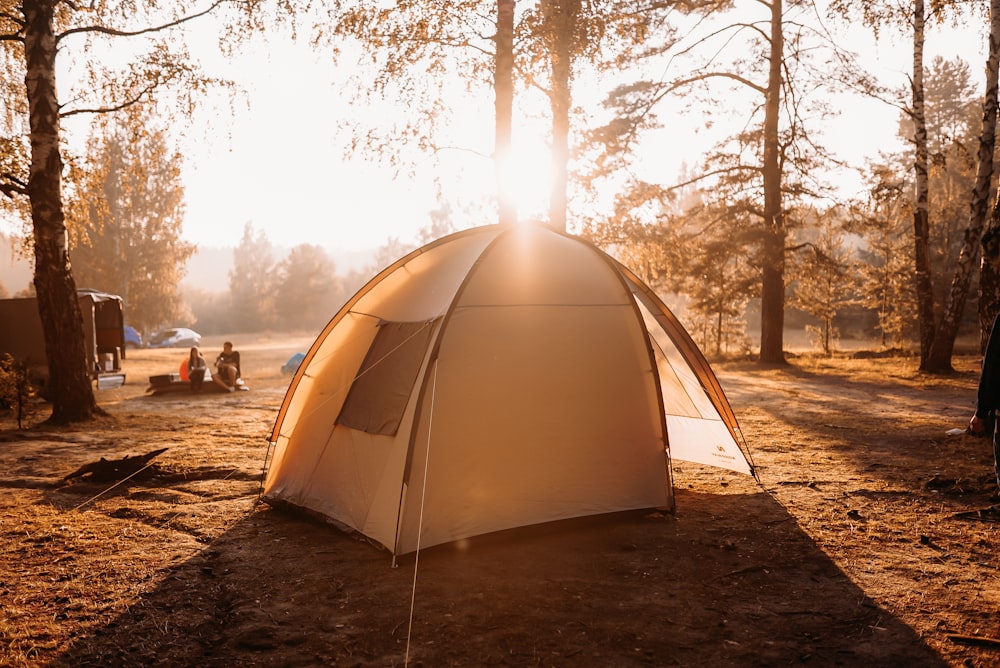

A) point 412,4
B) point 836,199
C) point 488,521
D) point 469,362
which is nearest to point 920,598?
point 488,521

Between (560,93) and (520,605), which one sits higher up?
(560,93)

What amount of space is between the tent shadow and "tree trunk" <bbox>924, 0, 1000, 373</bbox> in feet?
22.7

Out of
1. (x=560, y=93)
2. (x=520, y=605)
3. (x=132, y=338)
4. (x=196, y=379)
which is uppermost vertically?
(x=560, y=93)

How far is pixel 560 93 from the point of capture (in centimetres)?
1193

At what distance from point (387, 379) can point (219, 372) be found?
41.4 ft

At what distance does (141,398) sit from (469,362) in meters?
12.9

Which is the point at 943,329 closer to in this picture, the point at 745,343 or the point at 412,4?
the point at 745,343

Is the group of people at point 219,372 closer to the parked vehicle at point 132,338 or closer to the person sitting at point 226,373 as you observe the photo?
the person sitting at point 226,373

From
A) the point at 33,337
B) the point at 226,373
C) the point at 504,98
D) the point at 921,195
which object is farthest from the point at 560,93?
the point at 33,337

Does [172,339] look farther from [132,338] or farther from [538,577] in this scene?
[538,577]

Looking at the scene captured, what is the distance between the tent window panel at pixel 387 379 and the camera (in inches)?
213

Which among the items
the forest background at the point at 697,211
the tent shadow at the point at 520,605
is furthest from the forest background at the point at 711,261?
the tent shadow at the point at 520,605

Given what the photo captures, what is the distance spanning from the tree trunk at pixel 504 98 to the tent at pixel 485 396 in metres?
3.87

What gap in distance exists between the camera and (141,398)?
15.7 m
